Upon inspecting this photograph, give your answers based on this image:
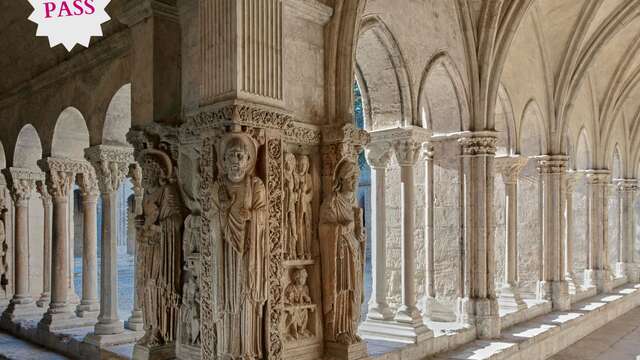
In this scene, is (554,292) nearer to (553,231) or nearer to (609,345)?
(553,231)

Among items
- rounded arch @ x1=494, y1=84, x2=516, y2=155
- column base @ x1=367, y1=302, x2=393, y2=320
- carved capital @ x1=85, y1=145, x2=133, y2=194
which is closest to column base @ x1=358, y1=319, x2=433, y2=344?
column base @ x1=367, y1=302, x2=393, y2=320

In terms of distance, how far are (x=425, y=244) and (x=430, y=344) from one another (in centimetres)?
176

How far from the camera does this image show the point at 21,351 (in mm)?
7734

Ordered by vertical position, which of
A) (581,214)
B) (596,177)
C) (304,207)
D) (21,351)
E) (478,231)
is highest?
(596,177)

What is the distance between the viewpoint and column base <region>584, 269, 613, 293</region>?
554 inches

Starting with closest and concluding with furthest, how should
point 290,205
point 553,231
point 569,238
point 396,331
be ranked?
point 290,205 < point 396,331 < point 553,231 < point 569,238

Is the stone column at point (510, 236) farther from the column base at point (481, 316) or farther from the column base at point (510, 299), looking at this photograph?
the column base at point (481, 316)

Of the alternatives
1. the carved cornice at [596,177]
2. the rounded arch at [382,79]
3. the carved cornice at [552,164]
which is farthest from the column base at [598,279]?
the rounded arch at [382,79]

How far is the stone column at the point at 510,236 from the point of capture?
385 inches

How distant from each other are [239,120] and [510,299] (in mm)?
6924

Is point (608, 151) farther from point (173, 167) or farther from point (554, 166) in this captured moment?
point (173, 167)

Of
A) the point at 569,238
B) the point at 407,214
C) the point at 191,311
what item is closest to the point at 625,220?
the point at 569,238

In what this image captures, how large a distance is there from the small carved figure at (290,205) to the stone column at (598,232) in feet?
36.7

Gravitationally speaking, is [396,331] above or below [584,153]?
below
